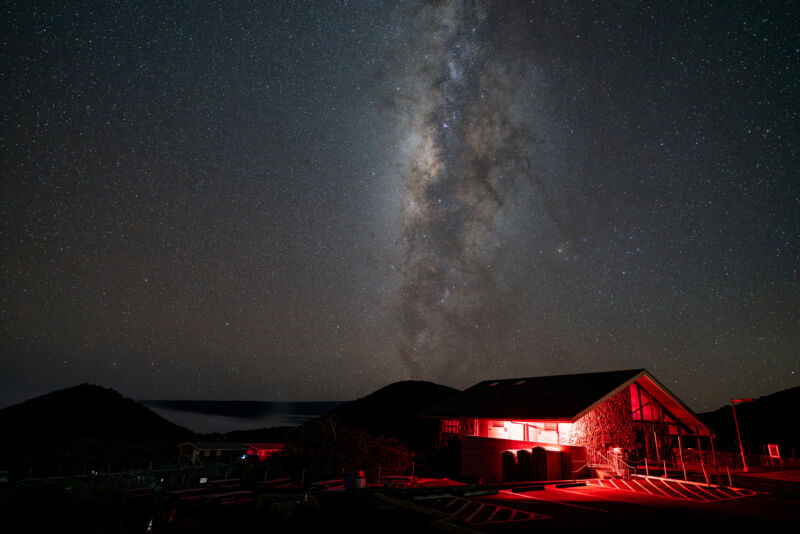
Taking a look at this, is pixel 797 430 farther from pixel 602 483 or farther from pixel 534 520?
pixel 534 520

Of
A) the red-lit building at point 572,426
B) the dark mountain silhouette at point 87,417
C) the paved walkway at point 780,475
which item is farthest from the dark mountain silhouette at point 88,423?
the paved walkway at point 780,475

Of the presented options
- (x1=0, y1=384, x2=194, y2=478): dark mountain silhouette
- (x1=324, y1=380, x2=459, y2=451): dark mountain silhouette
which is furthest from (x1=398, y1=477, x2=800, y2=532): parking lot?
(x1=324, y1=380, x2=459, y2=451): dark mountain silhouette

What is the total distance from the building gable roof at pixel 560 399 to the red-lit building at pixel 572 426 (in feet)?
0.15

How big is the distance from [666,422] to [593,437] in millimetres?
5753

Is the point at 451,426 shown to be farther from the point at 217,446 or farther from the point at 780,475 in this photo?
the point at 217,446

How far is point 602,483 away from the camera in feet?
59.9

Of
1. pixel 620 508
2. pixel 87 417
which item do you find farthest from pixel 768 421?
pixel 87 417

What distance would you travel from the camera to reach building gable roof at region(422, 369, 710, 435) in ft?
65.6

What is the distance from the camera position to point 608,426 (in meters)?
20.6

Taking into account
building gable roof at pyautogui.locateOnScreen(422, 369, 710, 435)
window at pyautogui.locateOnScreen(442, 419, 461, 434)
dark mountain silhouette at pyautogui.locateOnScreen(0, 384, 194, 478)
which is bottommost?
dark mountain silhouette at pyautogui.locateOnScreen(0, 384, 194, 478)

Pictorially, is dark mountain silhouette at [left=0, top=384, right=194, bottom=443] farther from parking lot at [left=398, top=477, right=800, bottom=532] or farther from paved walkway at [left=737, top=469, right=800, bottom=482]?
paved walkway at [left=737, top=469, right=800, bottom=482]

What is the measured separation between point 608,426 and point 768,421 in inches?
2896

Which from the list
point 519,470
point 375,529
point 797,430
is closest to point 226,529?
point 375,529

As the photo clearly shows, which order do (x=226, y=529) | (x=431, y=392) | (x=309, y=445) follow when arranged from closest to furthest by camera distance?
(x=226, y=529) → (x=309, y=445) → (x=431, y=392)
